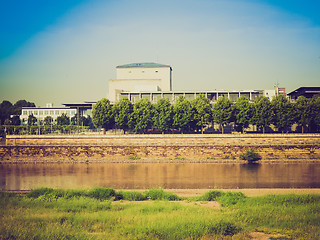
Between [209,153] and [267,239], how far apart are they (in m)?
35.0

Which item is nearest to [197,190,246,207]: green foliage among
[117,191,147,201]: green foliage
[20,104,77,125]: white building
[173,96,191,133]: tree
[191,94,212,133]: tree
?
[117,191,147,201]: green foliage

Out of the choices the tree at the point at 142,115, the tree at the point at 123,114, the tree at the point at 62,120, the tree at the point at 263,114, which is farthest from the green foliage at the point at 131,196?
the tree at the point at 62,120

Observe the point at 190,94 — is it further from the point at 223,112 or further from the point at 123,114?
the point at 123,114

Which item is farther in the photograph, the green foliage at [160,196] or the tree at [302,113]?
the tree at [302,113]

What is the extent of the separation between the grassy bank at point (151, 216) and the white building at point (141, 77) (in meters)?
71.8

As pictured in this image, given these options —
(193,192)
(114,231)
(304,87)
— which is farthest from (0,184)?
(304,87)

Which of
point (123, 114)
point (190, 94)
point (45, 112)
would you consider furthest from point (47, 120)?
point (190, 94)

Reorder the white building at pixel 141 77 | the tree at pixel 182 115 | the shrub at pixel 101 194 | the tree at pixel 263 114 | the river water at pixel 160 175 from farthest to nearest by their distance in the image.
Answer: the white building at pixel 141 77 < the tree at pixel 182 115 < the tree at pixel 263 114 < the river water at pixel 160 175 < the shrub at pixel 101 194

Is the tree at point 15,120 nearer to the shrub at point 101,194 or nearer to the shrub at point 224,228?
the shrub at point 101,194

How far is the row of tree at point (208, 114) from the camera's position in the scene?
63.7 m

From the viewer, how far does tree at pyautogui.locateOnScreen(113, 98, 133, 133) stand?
6781cm

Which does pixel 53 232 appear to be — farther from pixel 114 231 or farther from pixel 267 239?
pixel 267 239

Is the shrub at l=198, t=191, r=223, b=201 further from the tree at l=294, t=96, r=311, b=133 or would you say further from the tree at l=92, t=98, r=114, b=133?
the tree at l=92, t=98, r=114, b=133

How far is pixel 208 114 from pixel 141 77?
3925 cm
